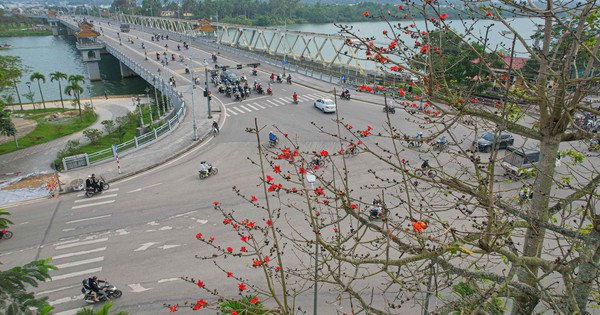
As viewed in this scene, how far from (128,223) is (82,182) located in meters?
5.12

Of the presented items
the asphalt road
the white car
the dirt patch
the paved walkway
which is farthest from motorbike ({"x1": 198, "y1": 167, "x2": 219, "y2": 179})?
the white car

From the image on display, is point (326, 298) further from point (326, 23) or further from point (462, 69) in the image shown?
point (326, 23)

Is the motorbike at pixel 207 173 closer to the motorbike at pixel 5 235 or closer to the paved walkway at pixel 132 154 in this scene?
the paved walkway at pixel 132 154

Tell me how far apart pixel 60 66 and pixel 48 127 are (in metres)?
47.6

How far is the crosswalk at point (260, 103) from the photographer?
110ft

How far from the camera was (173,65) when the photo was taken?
173ft

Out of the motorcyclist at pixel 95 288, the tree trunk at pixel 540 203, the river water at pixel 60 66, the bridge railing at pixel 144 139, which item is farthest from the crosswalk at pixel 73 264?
the river water at pixel 60 66

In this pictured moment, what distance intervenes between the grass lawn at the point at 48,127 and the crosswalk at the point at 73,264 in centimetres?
1812

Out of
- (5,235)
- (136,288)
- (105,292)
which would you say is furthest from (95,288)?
(5,235)

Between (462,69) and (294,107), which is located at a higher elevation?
(462,69)

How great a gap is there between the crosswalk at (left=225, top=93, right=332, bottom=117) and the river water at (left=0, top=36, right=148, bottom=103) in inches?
889

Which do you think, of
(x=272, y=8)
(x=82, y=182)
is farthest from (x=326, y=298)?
(x=272, y=8)

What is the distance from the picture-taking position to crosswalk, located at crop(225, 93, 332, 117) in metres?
33.5

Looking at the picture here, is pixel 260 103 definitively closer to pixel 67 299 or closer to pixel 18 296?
pixel 67 299
